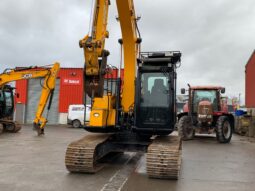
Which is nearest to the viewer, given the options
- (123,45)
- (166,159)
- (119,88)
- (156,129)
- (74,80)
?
(166,159)

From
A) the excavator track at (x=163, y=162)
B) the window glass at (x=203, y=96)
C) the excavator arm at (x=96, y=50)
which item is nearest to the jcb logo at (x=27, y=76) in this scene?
the window glass at (x=203, y=96)

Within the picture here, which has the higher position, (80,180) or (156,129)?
(156,129)

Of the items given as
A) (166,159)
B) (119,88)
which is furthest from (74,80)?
(166,159)

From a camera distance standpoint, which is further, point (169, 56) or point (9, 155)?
point (9, 155)

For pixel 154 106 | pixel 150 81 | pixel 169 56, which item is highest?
pixel 169 56

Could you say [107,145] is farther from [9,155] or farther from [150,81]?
[9,155]

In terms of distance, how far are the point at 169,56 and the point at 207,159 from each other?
151 inches

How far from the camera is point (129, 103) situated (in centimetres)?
872

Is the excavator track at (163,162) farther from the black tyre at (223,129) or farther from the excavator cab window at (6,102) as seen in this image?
the excavator cab window at (6,102)

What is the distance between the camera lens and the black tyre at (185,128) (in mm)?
15289

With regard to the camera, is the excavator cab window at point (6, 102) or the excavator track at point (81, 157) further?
the excavator cab window at point (6, 102)

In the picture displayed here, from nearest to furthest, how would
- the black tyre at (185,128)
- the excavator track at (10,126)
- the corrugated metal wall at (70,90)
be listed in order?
the black tyre at (185,128) → the excavator track at (10,126) → the corrugated metal wall at (70,90)

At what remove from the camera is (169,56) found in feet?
27.1

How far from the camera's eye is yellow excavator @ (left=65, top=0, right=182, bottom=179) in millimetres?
7176
